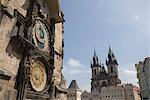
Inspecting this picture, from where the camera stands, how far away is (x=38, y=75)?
26.8ft

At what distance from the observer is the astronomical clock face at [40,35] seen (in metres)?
8.41

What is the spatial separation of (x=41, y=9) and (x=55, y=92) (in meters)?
4.38

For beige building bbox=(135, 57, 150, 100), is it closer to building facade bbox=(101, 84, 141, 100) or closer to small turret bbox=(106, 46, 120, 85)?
building facade bbox=(101, 84, 141, 100)

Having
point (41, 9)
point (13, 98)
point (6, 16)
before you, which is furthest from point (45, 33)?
point (13, 98)

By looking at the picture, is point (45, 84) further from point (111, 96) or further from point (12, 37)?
point (111, 96)

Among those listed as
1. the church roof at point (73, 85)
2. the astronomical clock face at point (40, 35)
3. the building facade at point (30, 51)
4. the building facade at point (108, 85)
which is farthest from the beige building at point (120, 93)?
the astronomical clock face at point (40, 35)

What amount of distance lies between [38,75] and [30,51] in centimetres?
133

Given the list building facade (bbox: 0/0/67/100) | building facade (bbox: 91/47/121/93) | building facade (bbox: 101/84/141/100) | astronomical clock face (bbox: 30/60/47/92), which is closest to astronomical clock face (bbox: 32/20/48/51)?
building facade (bbox: 0/0/67/100)

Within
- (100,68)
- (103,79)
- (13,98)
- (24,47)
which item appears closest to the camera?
(13,98)

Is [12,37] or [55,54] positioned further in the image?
[55,54]

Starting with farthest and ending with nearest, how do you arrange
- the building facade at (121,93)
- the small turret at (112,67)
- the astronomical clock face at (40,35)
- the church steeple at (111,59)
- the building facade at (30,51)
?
the church steeple at (111,59), the small turret at (112,67), the building facade at (121,93), the astronomical clock face at (40,35), the building facade at (30,51)

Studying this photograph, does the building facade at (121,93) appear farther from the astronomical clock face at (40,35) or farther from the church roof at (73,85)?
the astronomical clock face at (40,35)

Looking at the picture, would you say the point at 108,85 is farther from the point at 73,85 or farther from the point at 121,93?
the point at 73,85

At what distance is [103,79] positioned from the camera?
90812 millimetres
